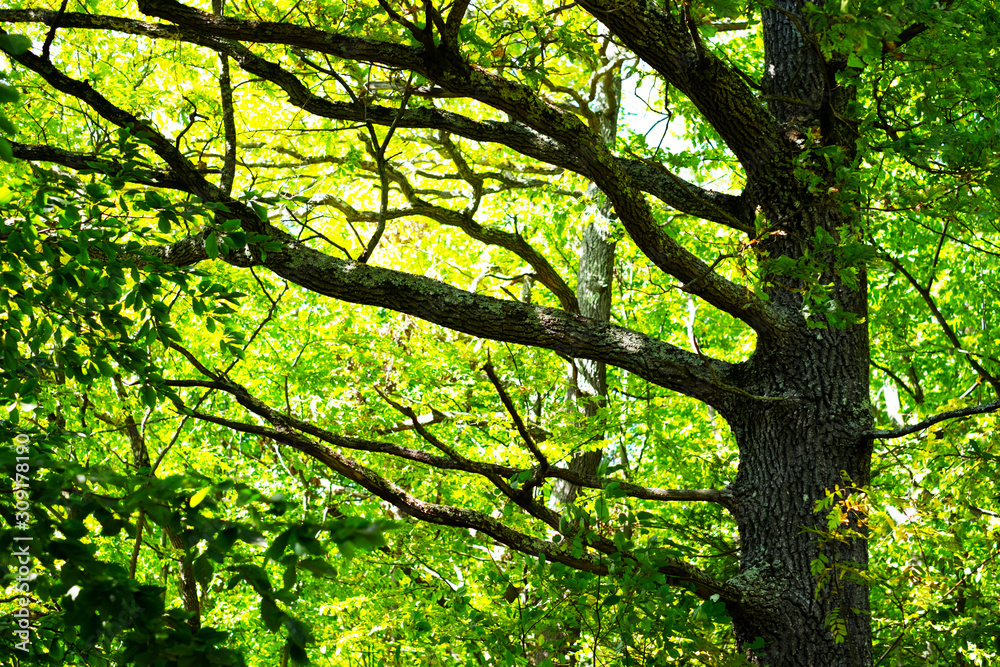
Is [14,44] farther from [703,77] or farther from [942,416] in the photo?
[942,416]

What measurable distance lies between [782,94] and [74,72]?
22.3 ft

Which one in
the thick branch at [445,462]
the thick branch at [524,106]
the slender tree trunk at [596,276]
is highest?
the slender tree trunk at [596,276]

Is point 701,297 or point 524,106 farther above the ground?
point 524,106

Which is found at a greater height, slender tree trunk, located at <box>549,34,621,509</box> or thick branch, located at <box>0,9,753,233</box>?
slender tree trunk, located at <box>549,34,621,509</box>

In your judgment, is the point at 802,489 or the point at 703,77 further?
the point at 703,77

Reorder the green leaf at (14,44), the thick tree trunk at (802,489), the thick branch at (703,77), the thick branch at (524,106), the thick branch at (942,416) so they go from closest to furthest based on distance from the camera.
Result: the green leaf at (14,44)
the thick branch at (942,416)
the thick branch at (524,106)
the thick tree trunk at (802,489)
the thick branch at (703,77)

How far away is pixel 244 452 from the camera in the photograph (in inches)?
431

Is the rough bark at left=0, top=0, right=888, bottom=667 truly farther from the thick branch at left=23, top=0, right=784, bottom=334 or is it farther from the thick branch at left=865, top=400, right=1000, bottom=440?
the thick branch at left=865, top=400, right=1000, bottom=440

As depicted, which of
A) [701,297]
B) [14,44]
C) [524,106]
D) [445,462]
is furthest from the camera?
[701,297]

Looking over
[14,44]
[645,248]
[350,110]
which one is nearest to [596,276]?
[645,248]

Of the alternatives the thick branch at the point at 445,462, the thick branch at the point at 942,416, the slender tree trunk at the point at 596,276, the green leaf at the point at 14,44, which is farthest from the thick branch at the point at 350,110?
the slender tree trunk at the point at 596,276

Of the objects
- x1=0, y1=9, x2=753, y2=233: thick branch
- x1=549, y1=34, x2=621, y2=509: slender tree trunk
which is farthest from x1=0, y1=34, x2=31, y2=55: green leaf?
x1=549, y1=34, x2=621, y2=509: slender tree trunk

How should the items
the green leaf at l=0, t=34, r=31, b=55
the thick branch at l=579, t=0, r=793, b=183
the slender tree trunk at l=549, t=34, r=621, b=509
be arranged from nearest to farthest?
the green leaf at l=0, t=34, r=31, b=55, the thick branch at l=579, t=0, r=793, b=183, the slender tree trunk at l=549, t=34, r=621, b=509

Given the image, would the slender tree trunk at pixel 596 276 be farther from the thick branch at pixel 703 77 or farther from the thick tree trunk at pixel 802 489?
the thick tree trunk at pixel 802 489
